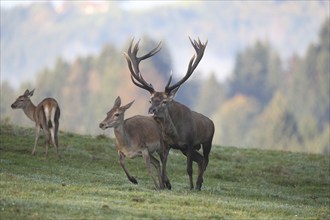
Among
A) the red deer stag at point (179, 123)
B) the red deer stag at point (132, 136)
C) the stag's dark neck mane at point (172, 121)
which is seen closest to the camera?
the red deer stag at point (132, 136)

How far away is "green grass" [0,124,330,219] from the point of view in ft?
66.4

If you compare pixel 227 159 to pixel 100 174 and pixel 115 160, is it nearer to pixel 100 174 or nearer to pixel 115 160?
pixel 115 160

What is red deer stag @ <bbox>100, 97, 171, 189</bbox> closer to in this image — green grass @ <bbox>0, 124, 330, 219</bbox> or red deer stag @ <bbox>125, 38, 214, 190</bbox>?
red deer stag @ <bbox>125, 38, 214, 190</bbox>

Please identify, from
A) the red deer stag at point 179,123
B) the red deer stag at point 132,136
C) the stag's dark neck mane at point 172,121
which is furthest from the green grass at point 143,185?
the stag's dark neck mane at point 172,121

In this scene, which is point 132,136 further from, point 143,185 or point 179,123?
point 143,185

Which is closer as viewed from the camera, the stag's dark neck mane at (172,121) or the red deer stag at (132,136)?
the red deer stag at (132,136)

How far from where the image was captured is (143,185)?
26094mm

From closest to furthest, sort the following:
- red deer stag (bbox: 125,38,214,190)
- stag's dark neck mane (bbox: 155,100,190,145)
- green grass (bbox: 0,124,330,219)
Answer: green grass (bbox: 0,124,330,219)
red deer stag (bbox: 125,38,214,190)
stag's dark neck mane (bbox: 155,100,190,145)

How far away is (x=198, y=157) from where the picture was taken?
2659 cm

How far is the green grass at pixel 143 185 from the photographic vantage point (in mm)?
20234

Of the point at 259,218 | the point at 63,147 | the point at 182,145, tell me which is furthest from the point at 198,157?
the point at 63,147

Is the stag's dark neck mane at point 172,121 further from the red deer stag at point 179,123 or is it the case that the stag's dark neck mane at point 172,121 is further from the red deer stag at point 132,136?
the red deer stag at point 132,136

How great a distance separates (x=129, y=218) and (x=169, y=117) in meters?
6.20

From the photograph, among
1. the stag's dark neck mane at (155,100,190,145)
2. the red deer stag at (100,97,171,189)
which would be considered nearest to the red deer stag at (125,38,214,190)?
the stag's dark neck mane at (155,100,190,145)
